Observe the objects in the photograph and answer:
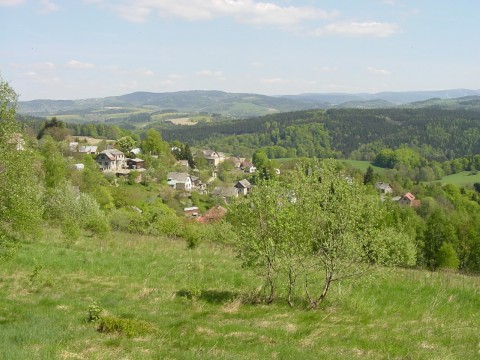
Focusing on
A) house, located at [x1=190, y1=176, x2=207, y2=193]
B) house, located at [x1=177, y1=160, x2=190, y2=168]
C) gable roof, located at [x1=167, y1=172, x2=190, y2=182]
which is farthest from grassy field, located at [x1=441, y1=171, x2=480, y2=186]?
gable roof, located at [x1=167, y1=172, x2=190, y2=182]

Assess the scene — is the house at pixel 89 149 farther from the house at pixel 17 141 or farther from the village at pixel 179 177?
the house at pixel 17 141

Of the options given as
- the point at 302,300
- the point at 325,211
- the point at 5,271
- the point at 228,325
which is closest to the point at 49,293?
the point at 5,271

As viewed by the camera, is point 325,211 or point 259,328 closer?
point 259,328

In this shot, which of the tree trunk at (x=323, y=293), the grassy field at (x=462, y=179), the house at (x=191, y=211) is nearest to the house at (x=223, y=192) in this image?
the house at (x=191, y=211)

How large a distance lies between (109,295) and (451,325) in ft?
38.2

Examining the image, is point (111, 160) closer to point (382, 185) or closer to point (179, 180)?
point (179, 180)

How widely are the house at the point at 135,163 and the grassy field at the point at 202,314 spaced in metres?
75.0

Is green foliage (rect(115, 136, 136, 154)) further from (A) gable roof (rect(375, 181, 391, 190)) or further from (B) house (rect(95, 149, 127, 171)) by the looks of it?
(A) gable roof (rect(375, 181, 391, 190))

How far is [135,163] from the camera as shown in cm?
9756

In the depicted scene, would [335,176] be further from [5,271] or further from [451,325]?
[5,271]

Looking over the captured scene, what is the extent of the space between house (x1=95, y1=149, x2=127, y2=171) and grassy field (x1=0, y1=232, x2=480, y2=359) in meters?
73.5

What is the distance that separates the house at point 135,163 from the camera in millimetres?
97375

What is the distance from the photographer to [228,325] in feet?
43.1

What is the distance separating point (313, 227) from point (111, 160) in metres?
86.4
